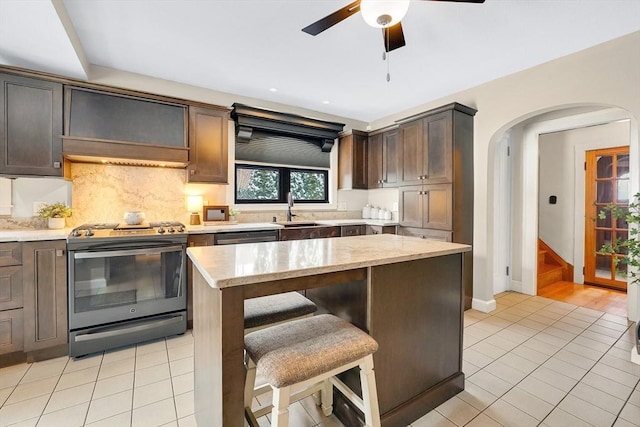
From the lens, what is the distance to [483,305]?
3281mm

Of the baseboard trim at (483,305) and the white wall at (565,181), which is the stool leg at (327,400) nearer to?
the baseboard trim at (483,305)

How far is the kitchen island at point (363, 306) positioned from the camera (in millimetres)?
1078

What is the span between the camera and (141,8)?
2.07m

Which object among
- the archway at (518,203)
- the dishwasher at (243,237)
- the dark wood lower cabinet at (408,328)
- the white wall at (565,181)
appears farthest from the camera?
the white wall at (565,181)

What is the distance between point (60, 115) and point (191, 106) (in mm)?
1106

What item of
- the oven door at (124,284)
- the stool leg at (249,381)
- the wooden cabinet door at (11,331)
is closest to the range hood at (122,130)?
the oven door at (124,284)

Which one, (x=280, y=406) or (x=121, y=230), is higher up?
(x=121, y=230)

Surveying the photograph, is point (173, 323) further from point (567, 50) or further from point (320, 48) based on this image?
point (567, 50)

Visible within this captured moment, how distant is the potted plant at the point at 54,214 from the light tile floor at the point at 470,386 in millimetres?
1167

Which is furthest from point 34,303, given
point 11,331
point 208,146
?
point 208,146

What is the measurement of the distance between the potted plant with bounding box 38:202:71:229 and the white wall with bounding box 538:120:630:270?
638cm

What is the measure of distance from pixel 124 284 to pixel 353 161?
10.6 feet

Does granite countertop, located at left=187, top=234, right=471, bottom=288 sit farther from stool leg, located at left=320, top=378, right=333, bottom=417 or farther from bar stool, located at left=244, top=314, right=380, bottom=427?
stool leg, located at left=320, top=378, right=333, bottom=417

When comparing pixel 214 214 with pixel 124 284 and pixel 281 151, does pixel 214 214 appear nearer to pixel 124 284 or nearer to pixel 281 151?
pixel 124 284
